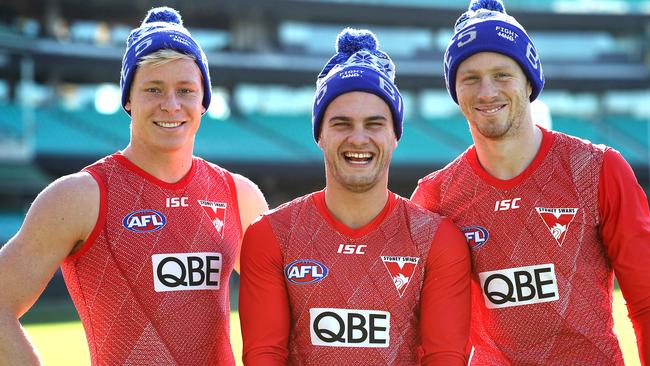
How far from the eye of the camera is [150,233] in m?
3.73

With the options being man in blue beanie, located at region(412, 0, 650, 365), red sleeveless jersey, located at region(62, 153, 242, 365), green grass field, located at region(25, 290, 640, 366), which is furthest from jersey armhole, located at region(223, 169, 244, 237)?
green grass field, located at region(25, 290, 640, 366)

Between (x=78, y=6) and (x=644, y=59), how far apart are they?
24.5m

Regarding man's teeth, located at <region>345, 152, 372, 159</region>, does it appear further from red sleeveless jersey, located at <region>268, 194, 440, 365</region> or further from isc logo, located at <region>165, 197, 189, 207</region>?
isc logo, located at <region>165, 197, 189, 207</region>

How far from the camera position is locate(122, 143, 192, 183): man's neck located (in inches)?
151

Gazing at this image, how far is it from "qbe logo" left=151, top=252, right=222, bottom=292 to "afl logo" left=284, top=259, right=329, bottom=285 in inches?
17.8

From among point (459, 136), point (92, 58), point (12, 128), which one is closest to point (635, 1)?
point (459, 136)

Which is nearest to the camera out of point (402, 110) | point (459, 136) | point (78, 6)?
point (402, 110)

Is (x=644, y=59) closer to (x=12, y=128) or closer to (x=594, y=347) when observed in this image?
(x=12, y=128)

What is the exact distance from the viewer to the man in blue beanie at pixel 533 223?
3.59 meters

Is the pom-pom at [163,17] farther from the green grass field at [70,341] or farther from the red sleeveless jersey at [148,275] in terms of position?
the green grass field at [70,341]

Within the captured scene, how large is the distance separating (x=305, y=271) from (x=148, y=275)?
30.1 inches

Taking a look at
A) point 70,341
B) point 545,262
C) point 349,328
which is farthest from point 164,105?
point 70,341

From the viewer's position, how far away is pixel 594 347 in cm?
360

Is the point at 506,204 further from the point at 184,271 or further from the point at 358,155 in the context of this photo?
the point at 184,271
